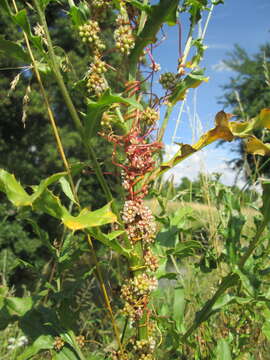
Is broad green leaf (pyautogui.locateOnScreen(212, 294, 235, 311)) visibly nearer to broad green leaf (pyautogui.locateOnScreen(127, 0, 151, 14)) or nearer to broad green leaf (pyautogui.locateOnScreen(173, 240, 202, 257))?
broad green leaf (pyautogui.locateOnScreen(173, 240, 202, 257))

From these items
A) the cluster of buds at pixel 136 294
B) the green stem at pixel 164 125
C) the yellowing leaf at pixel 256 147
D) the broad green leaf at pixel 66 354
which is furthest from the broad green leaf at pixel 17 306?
the yellowing leaf at pixel 256 147

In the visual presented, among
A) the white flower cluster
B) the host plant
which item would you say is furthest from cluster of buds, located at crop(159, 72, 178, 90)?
the white flower cluster

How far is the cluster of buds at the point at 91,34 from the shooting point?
590 millimetres

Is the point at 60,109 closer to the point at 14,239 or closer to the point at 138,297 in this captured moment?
the point at 14,239

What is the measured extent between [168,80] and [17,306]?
1.83 ft

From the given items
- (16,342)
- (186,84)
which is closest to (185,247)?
(186,84)

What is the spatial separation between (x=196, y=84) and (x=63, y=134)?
4.67 metres

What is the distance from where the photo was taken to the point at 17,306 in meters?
0.71

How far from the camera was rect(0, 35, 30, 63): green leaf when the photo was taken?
577 mm

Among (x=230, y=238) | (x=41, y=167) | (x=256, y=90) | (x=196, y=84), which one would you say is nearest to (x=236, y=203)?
(x=230, y=238)

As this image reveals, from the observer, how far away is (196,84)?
0.68 meters

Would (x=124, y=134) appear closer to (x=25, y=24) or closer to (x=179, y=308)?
(x=25, y=24)

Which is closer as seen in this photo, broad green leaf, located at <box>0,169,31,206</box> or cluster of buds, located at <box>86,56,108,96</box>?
broad green leaf, located at <box>0,169,31,206</box>

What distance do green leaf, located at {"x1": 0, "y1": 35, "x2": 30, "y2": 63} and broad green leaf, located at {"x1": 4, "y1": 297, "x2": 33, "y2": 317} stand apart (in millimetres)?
464
